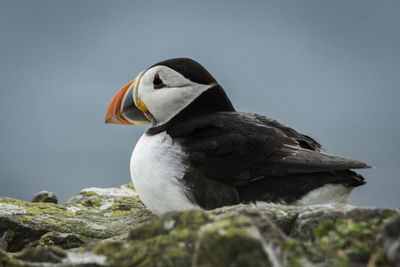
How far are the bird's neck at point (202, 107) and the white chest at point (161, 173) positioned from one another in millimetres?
291

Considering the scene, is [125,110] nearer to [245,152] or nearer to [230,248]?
[245,152]

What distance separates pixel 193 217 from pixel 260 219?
43 cm

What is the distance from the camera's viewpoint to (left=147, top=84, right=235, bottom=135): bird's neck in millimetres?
5441

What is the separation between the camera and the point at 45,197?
7699 millimetres

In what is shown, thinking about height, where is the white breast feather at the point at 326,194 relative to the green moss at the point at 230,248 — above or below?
below

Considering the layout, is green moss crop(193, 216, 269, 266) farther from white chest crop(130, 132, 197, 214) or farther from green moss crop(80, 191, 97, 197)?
green moss crop(80, 191, 97, 197)

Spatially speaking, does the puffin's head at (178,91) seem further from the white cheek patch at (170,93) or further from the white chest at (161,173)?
the white chest at (161,173)

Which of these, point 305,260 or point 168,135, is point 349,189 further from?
point 305,260

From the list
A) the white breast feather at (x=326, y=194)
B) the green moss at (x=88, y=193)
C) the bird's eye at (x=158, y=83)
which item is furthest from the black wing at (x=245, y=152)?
the green moss at (x=88, y=193)

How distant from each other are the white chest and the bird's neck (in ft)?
A: 0.95

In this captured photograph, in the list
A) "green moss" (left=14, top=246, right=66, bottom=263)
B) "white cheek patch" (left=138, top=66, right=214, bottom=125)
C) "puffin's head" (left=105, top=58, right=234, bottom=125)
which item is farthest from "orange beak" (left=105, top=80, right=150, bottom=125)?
"green moss" (left=14, top=246, right=66, bottom=263)

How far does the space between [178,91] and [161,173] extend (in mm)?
1239

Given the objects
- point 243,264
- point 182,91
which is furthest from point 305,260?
point 182,91

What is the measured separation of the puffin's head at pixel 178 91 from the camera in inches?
214
